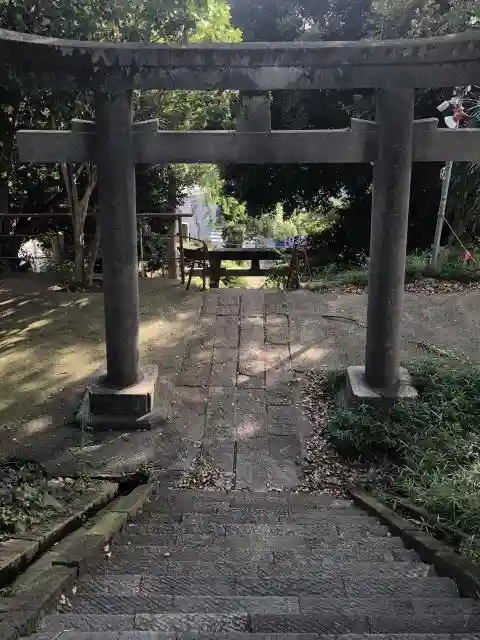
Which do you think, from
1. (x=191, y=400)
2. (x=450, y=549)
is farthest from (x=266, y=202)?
(x=450, y=549)

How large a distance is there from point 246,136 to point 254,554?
10.6 ft

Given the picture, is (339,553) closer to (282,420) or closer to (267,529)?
(267,529)

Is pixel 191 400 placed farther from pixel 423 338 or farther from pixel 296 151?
pixel 423 338

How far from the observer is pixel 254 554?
3.39 m

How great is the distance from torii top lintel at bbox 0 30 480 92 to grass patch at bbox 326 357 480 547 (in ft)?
8.56

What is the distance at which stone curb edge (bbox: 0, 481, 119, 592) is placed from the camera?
279 centimetres

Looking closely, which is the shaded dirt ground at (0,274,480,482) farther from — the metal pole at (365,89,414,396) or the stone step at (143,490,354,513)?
the metal pole at (365,89,414,396)

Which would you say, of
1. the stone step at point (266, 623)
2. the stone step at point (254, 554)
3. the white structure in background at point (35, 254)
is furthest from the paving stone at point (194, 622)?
the white structure in background at point (35, 254)

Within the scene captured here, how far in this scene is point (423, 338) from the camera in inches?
307

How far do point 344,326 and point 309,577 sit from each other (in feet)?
18.0

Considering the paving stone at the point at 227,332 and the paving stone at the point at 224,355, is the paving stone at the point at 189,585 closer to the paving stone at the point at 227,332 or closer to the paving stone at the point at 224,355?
the paving stone at the point at 224,355

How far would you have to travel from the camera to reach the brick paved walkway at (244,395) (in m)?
5.27

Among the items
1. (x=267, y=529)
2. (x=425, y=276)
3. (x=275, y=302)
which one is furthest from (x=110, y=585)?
(x=425, y=276)

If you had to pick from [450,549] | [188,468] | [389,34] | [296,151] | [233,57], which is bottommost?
[188,468]
